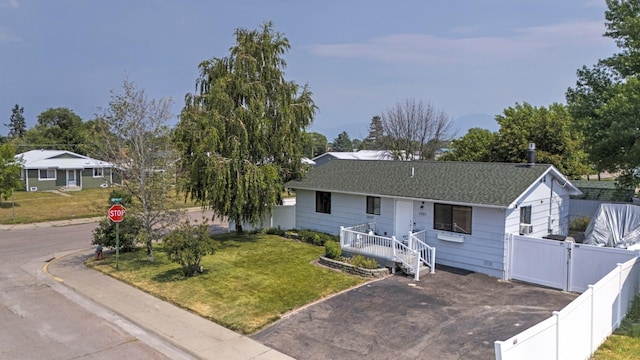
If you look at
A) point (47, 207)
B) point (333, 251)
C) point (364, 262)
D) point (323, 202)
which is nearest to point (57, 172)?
point (47, 207)

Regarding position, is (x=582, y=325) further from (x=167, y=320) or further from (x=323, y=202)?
(x=323, y=202)

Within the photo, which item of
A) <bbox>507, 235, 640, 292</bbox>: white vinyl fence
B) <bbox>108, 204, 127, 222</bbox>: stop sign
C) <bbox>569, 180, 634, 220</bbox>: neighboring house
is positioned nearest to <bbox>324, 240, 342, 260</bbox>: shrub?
<bbox>507, 235, 640, 292</bbox>: white vinyl fence

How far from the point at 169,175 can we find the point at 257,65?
6.85m

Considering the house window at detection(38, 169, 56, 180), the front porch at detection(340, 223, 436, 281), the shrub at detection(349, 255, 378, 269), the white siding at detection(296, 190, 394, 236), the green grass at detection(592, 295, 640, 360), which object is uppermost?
the house window at detection(38, 169, 56, 180)

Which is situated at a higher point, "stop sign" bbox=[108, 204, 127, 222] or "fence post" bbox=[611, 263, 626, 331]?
"stop sign" bbox=[108, 204, 127, 222]

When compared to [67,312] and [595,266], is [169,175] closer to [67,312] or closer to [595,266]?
[67,312]

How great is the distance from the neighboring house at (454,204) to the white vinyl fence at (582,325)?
4034 millimetres

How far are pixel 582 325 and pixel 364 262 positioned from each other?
746cm

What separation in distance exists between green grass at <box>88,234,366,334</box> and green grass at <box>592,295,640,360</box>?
22.0 feet

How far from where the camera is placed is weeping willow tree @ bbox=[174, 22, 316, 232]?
704 inches

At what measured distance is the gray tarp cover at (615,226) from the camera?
15656 mm

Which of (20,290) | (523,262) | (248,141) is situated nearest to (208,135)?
(248,141)

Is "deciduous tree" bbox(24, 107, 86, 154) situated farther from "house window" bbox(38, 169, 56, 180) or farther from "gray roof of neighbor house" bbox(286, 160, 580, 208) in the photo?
"gray roof of neighbor house" bbox(286, 160, 580, 208)

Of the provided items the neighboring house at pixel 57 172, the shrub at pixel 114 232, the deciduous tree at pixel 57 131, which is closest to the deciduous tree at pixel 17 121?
the deciduous tree at pixel 57 131
